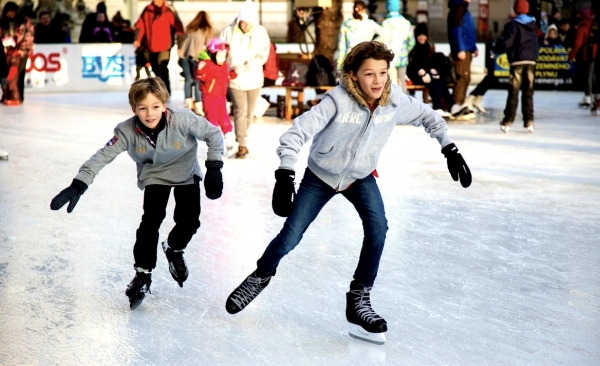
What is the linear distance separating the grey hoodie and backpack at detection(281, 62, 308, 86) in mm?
8485

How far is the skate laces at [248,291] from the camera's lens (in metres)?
3.54

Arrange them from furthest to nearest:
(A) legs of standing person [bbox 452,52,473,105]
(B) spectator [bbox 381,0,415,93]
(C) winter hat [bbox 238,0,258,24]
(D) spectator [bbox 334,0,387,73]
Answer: (A) legs of standing person [bbox 452,52,473,105] → (B) spectator [bbox 381,0,415,93] → (D) spectator [bbox 334,0,387,73] → (C) winter hat [bbox 238,0,258,24]

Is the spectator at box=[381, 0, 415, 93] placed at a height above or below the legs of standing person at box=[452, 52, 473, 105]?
above

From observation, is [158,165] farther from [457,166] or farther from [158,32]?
[158,32]

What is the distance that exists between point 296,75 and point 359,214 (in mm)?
Answer: 8650

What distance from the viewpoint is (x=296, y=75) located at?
11969 mm

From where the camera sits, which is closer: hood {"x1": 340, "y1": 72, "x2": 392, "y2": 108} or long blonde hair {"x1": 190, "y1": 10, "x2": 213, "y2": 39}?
hood {"x1": 340, "y1": 72, "x2": 392, "y2": 108}

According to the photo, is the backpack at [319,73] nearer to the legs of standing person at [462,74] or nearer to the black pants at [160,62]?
the legs of standing person at [462,74]

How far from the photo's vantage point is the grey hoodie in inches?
129

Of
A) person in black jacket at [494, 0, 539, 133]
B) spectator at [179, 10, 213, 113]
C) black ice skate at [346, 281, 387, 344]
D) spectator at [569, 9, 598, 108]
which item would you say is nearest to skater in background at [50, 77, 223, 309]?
black ice skate at [346, 281, 387, 344]

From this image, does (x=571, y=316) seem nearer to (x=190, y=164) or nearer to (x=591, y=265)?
(x=591, y=265)

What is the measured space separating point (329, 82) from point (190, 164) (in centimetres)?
809

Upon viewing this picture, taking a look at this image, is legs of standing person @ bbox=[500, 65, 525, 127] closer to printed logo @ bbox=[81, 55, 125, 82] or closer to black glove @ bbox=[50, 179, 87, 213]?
black glove @ bbox=[50, 179, 87, 213]

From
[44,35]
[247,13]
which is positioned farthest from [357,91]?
[44,35]
